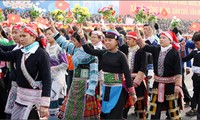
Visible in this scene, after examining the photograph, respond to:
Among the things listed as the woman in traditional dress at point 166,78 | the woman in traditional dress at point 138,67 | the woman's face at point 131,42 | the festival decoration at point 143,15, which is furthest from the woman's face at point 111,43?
the festival decoration at point 143,15

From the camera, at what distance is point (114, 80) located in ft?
17.2

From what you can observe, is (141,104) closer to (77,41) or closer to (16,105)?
(77,41)

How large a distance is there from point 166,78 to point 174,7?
1116 inches

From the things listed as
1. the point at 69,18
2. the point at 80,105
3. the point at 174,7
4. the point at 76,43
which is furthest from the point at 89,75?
the point at 174,7

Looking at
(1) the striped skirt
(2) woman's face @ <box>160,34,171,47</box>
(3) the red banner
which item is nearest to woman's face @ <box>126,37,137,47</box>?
(2) woman's face @ <box>160,34,171,47</box>

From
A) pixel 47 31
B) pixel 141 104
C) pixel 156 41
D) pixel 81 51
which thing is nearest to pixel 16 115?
pixel 81 51

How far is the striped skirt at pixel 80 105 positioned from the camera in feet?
18.5

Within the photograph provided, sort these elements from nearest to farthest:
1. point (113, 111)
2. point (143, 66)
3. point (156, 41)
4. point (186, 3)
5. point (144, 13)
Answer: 1. point (113, 111)
2. point (143, 66)
3. point (156, 41)
4. point (144, 13)
5. point (186, 3)

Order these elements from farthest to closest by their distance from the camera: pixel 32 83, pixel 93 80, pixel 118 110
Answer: pixel 93 80, pixel 118 110, pixel 32 83

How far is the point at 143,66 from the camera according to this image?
6355mm

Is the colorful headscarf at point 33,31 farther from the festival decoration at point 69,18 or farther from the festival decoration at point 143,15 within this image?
the festival decoration at point 69,18

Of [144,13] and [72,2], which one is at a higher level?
[72,2]

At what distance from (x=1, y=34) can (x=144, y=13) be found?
4418 millimetres

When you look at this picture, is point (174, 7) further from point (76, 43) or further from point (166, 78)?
point (76, 43)
